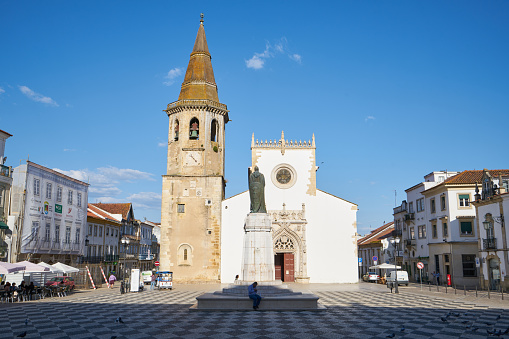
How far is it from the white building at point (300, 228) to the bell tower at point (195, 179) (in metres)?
1.47

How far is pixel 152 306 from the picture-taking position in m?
20.4

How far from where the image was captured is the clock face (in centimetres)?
4217

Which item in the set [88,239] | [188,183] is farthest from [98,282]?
[188,183]

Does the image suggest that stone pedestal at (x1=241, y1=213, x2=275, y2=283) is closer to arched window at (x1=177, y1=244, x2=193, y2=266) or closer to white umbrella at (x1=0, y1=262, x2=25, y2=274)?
white umbrella at (x1=0, y1=262, x2=25, y2=274)

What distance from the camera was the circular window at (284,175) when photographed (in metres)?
42.0

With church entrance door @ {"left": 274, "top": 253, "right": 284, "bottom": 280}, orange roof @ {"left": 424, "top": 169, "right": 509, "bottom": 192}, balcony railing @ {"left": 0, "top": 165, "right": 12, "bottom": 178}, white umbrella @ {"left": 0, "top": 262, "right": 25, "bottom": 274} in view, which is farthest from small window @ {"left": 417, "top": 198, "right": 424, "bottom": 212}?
balcony railing @ {"left": 0, "top": 165, "right": 12, "bottom": 178}

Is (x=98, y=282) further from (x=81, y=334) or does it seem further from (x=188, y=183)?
(x=81, y=334)

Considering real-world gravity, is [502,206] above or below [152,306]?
above

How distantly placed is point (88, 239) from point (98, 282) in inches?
257

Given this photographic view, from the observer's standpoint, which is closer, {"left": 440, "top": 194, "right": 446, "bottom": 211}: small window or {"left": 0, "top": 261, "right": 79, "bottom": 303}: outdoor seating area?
{"left": 0, "top": 261, "right": 79, "bottom": 303}: outdoor seating area

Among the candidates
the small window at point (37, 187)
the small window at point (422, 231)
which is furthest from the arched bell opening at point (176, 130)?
the small window at point (422, 231)

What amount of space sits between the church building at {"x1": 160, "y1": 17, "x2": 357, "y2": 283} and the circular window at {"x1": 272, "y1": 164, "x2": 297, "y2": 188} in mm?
100

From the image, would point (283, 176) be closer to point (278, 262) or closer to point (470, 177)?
point (278, 262)

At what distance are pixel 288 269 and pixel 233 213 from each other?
755 cm
